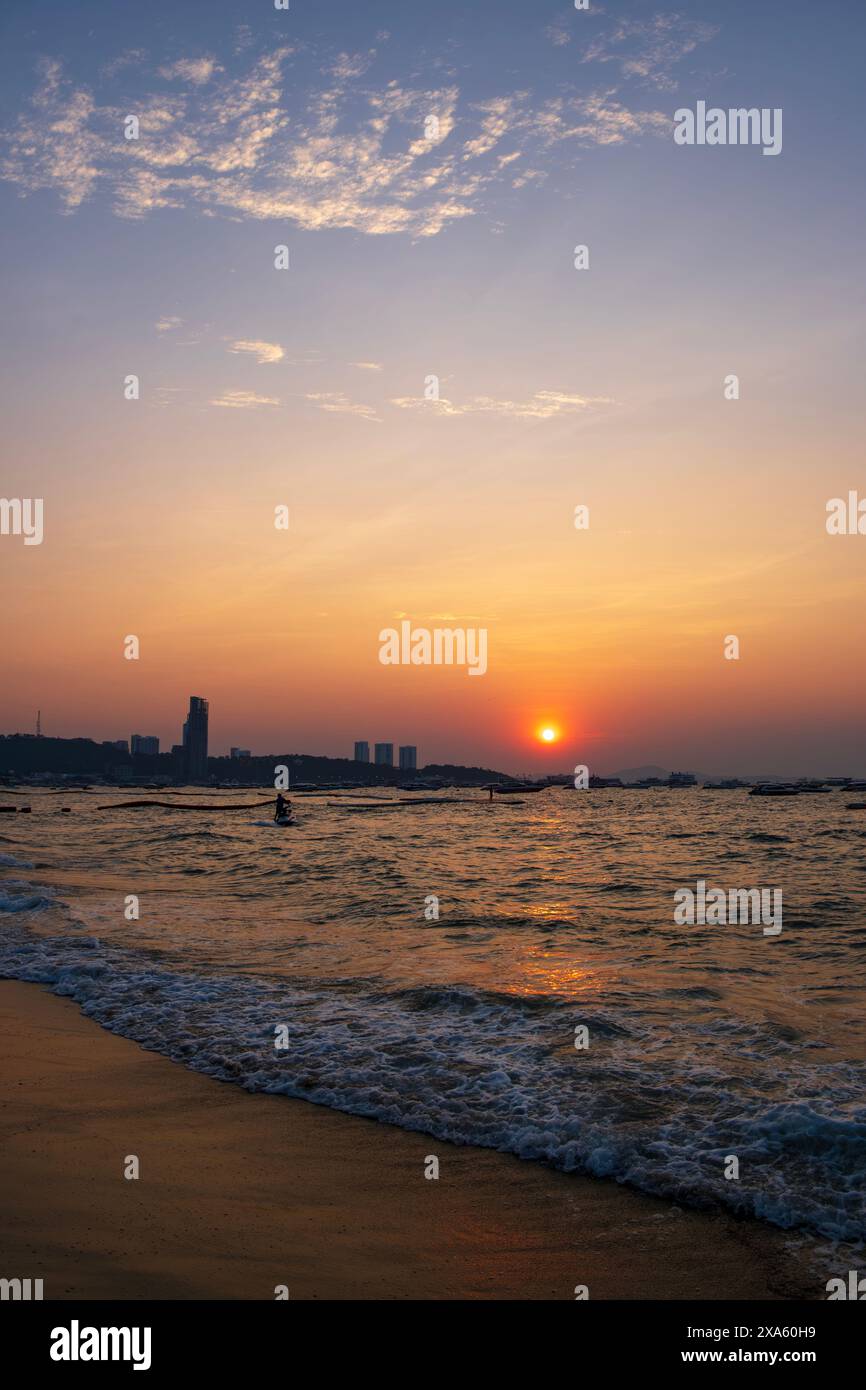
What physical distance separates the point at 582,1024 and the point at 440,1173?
5.60 m

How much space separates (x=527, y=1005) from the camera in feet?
50.1

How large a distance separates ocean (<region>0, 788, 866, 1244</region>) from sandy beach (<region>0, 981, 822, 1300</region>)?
712 mm

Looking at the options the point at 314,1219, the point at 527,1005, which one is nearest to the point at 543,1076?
the point at 527,1005

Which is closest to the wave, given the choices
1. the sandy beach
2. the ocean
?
the ocean

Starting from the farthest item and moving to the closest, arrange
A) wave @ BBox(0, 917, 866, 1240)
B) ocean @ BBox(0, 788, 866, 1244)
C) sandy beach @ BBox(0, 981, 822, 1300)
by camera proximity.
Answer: ocean @ BBox(0, 788, 866, 1244), wave @ BBox(0, 917, 866, 1240), sandy beach @ BBox(0, 981, 822, 1300)

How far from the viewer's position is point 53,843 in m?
54.8

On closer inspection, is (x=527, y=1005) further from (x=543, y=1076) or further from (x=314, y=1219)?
(x=314, y=1219)

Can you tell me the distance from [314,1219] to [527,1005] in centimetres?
814

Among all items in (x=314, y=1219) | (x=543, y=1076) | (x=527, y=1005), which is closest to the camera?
(x=314, y=1219)

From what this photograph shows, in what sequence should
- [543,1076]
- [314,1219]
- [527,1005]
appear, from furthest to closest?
[527,1005] < [543,1076] < [314,1219]

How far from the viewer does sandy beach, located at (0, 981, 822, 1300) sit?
662 cm

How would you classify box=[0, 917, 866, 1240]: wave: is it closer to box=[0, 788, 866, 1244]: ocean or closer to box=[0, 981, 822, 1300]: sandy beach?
box=[0, 788, 866, 1244]: ocean
